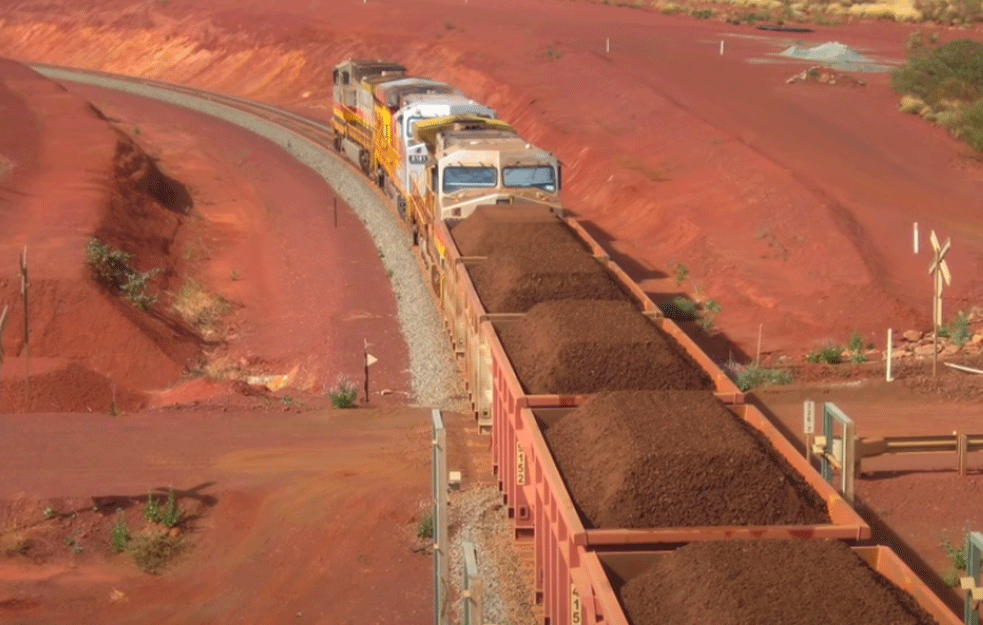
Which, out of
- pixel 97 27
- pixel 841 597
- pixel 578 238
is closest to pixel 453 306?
pixel 578 238

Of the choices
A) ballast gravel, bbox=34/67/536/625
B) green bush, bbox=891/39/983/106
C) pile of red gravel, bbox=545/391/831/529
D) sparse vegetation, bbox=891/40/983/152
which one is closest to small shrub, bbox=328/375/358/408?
ballast gravel, bbox=34/67/536/625

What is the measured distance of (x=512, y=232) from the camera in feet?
78.5

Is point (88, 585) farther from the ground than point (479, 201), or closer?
closer

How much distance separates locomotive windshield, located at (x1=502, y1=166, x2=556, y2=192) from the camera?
27938 mm

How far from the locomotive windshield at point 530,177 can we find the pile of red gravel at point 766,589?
16868 mm

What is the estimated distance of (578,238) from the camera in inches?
982

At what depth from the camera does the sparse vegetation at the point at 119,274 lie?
2989 cm

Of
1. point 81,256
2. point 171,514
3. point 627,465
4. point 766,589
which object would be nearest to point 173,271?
point 81,256

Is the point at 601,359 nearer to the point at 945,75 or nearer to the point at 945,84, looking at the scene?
the point at 945,84

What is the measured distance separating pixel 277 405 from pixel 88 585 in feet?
22.5

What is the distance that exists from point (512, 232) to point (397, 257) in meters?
10.8

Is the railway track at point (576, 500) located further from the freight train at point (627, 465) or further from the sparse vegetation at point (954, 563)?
the sparse vegetation at point (954, 563)

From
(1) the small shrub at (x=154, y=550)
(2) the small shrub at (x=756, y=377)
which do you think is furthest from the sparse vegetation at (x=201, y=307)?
(1) the small shrub at (x=154, y=550)

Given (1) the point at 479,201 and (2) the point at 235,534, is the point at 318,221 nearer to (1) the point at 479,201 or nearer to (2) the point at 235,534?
(1) the point at 479,201
